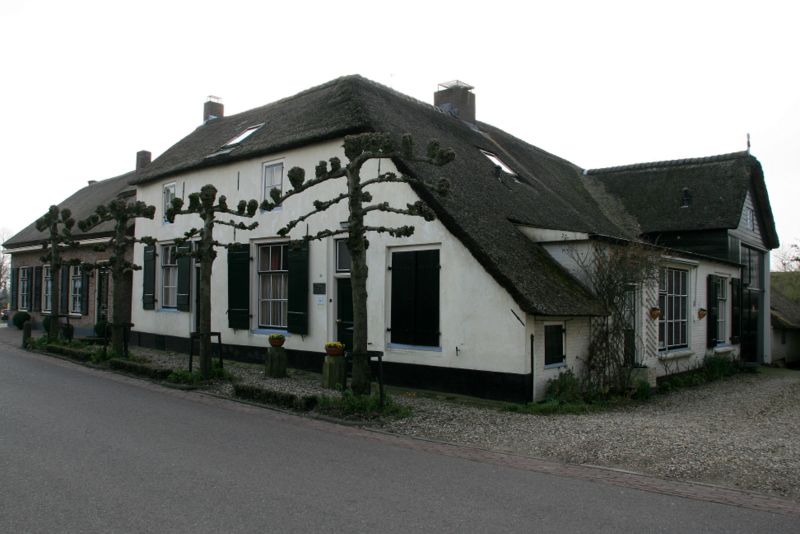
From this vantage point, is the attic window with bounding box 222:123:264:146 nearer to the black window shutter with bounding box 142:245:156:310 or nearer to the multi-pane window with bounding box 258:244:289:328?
the multi-pane window with bounding box 258:244:289:328

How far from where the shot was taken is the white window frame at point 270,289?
48.0 feet

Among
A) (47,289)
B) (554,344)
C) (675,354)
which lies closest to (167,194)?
(47,289)

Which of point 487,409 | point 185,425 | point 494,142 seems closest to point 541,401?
point 487,409

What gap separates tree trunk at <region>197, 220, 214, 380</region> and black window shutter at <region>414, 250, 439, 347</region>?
3.95m

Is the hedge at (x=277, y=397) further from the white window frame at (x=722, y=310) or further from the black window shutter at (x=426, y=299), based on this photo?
the white window frame at (x=722, y=310)

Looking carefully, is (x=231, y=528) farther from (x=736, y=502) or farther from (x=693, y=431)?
(x=693, y=431)

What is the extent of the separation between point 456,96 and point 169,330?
35.9 feet

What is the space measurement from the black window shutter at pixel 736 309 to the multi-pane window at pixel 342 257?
11.1 m

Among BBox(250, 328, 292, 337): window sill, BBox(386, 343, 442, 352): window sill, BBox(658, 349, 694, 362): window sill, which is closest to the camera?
BBox(386, 343, 442, 352): window sill

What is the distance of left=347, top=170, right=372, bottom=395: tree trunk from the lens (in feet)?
31.1

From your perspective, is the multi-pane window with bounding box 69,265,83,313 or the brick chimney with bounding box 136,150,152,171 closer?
the multi-pane window with bounding box 69,265,83,313

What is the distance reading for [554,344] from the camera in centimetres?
1104

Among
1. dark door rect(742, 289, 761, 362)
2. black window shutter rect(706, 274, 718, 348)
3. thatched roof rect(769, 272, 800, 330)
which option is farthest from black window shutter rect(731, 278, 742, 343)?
thatched roof rect(769, 272, 800, 330)

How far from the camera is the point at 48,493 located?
543 centimetres
